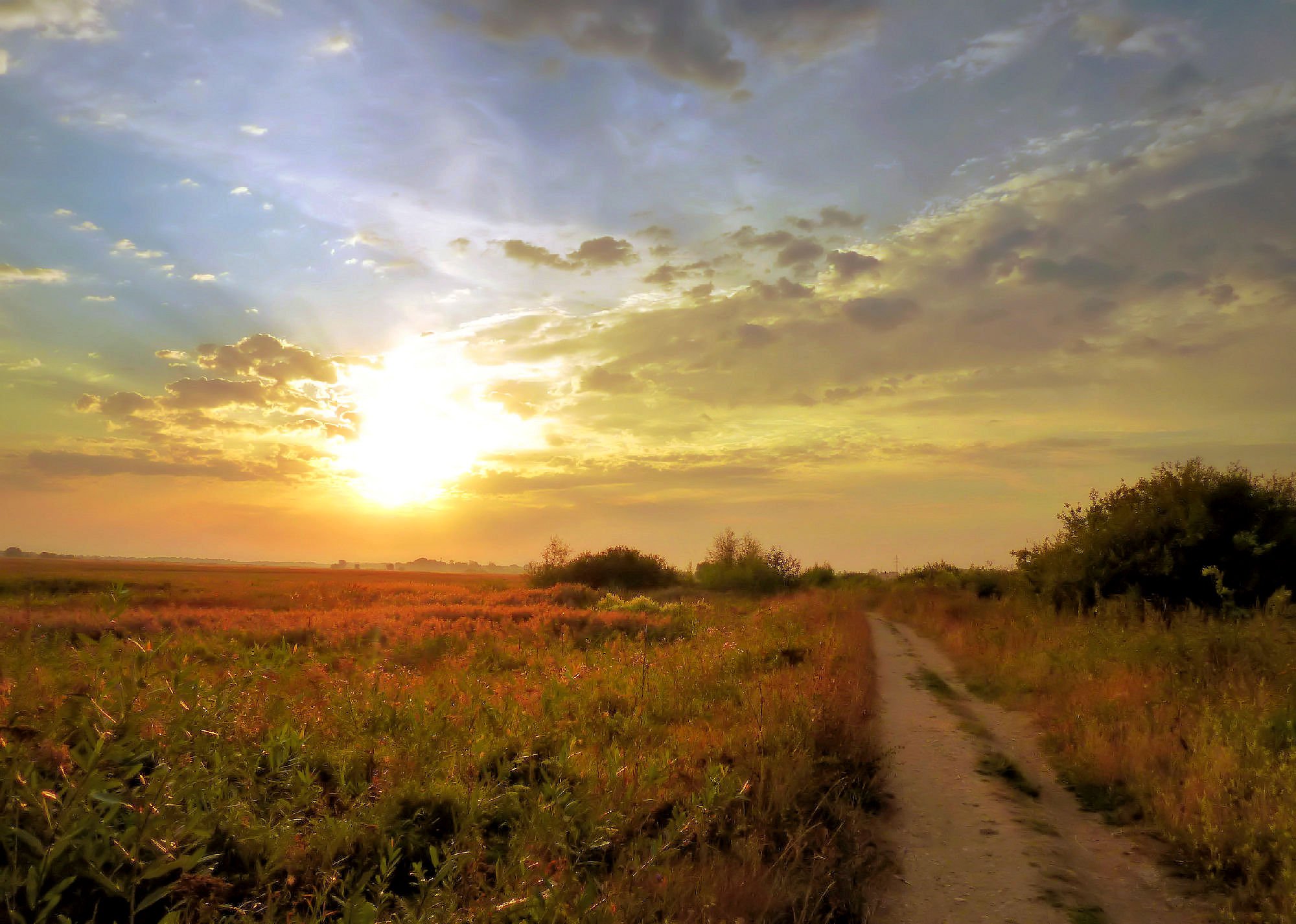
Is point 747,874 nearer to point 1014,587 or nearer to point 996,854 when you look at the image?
point 996,854

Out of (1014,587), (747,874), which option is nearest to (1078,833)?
(747,874)

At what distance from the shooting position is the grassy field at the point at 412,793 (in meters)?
3.47

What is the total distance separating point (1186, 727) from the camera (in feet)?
27.2

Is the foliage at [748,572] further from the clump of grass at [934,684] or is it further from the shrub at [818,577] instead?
the clump of grass at [934,684]

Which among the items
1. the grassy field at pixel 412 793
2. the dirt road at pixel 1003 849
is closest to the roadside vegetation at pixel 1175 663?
the dirt road at pixel 1003 849

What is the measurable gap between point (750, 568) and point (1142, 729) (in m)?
48.7

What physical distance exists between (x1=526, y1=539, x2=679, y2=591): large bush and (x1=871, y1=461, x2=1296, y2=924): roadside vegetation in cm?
3405

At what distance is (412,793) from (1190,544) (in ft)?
62.3

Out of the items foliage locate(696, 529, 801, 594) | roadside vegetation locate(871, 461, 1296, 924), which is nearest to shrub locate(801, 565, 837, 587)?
foliage locate(696, 529, 801, 594)

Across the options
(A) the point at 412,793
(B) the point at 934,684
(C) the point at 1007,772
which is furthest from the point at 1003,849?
(B) the point at 934,684

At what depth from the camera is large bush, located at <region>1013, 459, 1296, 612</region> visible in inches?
659

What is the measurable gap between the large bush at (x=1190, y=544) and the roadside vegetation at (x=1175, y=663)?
38 millimetres

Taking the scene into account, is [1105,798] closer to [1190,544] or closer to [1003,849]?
[1003,849]

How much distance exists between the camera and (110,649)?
444cm
